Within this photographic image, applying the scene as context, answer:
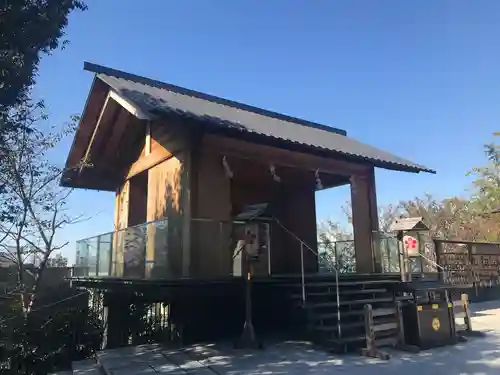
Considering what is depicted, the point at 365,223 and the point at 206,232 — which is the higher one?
the point at 365,223

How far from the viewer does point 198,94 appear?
43.0ft

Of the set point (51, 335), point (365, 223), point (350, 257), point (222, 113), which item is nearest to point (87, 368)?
point (51, 335)

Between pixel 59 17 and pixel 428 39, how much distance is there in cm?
866

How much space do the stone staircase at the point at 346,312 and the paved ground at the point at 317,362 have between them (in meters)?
0.37

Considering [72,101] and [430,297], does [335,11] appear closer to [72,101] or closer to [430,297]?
[430,297]

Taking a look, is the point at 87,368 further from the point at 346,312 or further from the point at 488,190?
the point at 488,190

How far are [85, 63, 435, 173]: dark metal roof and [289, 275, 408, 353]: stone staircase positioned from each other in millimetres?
3239

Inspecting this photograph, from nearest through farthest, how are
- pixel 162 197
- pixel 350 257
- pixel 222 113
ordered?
pixel 162 197
pixel 222 113
pixel 350 257

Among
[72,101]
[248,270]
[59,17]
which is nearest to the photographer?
[59,17]

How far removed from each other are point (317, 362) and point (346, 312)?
1.50 meters

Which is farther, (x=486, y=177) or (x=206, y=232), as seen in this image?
(x=486, y=177)

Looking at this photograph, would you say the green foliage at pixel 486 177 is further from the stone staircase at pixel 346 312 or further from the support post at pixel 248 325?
the support post at pixel 248 325

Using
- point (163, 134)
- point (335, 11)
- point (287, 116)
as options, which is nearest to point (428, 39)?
point (335, 11)

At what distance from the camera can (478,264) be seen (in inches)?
581
